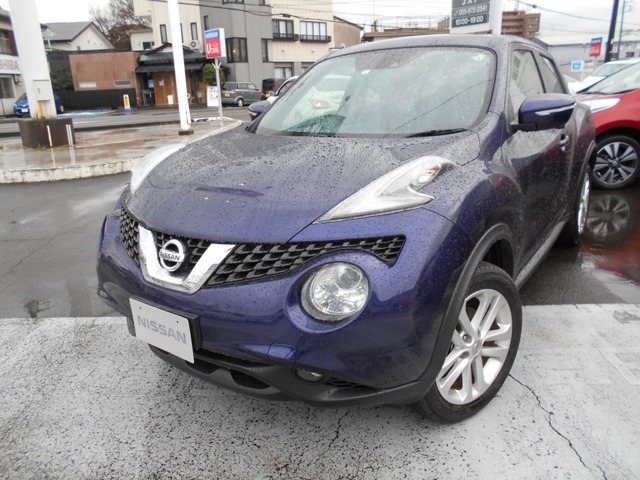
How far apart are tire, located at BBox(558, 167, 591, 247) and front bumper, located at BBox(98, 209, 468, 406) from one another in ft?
8.44

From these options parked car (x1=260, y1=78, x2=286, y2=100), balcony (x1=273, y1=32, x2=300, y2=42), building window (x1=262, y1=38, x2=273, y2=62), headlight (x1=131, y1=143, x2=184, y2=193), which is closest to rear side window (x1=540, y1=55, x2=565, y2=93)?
headlight (x1=131, y1=143, x2=184, y2=193)

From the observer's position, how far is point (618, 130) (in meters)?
5.90

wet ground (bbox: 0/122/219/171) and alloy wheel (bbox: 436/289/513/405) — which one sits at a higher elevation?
alloy wheel (bbox: 436/289/513/405)

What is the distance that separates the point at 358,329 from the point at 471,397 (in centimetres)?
83

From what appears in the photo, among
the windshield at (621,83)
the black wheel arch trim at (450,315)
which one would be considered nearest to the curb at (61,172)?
the windshield at (621,83)

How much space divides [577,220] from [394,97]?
2.26 metres

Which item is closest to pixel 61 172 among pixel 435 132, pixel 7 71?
pixel 435 132

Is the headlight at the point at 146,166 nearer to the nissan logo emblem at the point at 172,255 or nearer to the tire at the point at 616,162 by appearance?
the nissan logo emblem at the point at 172,255

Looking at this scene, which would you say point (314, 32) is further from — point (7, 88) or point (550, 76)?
point (550, 76)

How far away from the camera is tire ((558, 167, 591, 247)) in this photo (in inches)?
156

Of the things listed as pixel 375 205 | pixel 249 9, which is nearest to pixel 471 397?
pixel 375 205

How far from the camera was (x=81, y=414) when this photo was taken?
2383 millimetres

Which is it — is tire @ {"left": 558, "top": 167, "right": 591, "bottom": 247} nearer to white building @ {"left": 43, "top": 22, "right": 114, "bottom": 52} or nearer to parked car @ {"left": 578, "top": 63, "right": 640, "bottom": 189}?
parked car @ {"left": 578, "top": 63, "right": 640, "bottom": 189}

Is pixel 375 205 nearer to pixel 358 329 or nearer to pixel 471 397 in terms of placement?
pixel 358 329
